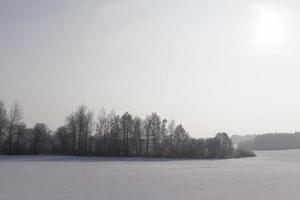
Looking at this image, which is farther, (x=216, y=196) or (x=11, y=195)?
(x=216, y=196)

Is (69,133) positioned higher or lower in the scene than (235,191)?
higher

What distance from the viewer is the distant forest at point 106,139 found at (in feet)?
276

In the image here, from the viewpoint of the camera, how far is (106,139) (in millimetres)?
95438

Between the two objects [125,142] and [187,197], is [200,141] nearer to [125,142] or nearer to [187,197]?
[125,142]

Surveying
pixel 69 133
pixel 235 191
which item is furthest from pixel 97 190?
pixel 69 133

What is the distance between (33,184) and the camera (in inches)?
931

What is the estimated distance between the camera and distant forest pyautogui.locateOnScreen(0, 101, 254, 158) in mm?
84000

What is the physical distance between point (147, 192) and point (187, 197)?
106 inches

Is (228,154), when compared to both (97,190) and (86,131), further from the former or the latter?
(97,190)

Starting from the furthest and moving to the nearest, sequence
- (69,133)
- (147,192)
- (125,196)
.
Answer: (69,133)
(147,192)
(125,196)

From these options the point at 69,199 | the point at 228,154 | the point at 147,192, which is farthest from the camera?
the point at 228,154

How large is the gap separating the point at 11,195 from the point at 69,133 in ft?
244

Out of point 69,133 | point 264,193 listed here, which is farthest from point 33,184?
point 69,133

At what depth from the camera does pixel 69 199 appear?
58.4 feet
